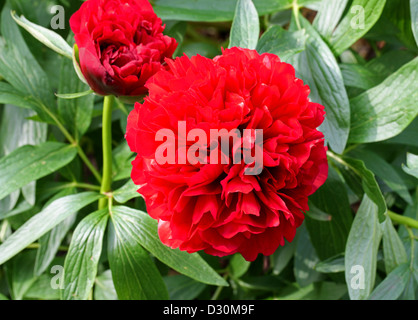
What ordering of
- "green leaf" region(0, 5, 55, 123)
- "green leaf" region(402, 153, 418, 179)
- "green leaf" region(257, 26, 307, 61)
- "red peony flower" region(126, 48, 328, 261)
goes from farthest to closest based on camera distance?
"green leaf" region(0, 5, 55, 123) → "green leaf" region(257, 26, 307, 61) → "green leaf" region(402, 153, 418, 179) → "red peony flower" region(126, 48, 328, 261)

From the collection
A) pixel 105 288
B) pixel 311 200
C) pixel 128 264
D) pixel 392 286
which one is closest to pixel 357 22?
pixel 311 200

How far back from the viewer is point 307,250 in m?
0.91

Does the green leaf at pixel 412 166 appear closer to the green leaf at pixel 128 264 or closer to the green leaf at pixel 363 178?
the green leaf at pixel 363 178

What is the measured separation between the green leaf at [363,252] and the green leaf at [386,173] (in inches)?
5.3

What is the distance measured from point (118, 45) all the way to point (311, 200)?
0.43 metres

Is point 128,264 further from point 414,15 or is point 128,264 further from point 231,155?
point 414,15

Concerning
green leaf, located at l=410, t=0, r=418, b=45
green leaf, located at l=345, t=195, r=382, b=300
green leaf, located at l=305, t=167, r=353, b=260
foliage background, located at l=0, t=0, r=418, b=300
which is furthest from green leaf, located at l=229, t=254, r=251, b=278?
green leaf, located at l=410, t=0, r=418, b=45

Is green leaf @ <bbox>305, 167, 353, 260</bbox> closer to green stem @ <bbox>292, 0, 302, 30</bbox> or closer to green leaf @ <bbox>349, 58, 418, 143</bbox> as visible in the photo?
green leaf @ <bbox>349, 58, 418, 143</bbox>

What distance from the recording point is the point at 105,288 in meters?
0.86

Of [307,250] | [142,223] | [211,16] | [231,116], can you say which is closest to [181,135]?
[231,116]

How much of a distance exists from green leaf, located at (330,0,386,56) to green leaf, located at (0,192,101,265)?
0.48 m

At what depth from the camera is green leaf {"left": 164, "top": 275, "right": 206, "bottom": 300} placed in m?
0.89

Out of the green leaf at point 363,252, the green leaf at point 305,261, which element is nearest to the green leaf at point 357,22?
the green leaf at point 363,252

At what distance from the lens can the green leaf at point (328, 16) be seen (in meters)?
0.75
